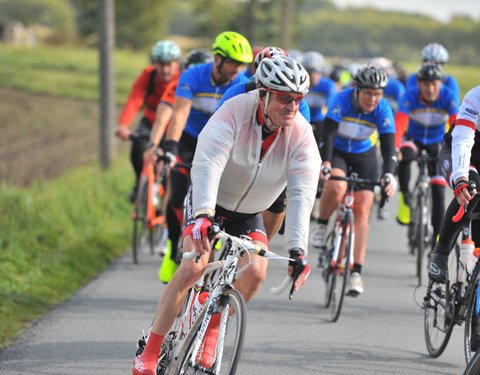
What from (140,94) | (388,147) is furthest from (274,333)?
(140,94)

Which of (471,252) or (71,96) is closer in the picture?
(471,252)

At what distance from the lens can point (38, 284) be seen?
24.2ft

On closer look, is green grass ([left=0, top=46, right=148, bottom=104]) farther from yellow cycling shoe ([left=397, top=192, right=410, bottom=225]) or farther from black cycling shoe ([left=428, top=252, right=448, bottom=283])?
black cycling shoe ([left=428, top=252, right=448, bottom=283])

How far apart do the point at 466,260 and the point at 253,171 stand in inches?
78.3

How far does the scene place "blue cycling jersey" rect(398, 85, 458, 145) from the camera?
841cm

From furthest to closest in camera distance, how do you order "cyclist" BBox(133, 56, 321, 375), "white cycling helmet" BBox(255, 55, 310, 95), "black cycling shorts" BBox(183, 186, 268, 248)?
"black cycling shorts" BBox(183, 186, 268, 248), "white cycling helmet" BBox(255, 55, 310, 95), "cyclist" BBox(133, 56, 321, 375)

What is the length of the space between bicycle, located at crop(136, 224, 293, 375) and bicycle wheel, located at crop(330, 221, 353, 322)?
8.43ft

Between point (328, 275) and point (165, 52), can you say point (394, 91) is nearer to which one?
point (165, 52)

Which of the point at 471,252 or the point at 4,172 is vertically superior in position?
the point at 471,252

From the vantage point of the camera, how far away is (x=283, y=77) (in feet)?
13.8

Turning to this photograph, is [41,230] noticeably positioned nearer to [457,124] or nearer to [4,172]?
[457,124]

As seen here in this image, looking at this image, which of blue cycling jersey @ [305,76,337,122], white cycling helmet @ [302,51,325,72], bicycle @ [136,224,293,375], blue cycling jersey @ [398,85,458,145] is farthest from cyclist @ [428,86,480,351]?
white cycling helmet @ [302,51,325,72]

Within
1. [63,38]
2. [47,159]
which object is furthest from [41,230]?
[63,38]

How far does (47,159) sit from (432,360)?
15.1 m
